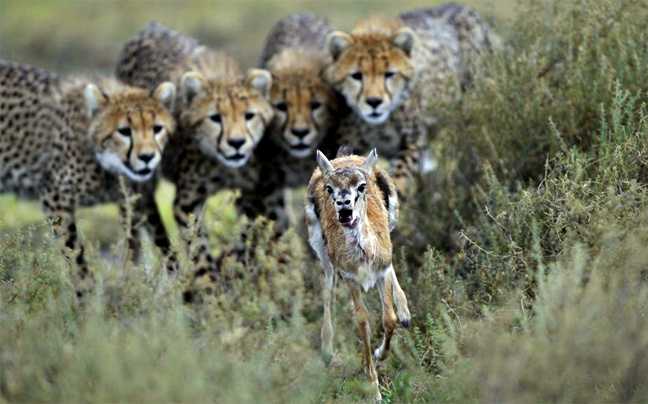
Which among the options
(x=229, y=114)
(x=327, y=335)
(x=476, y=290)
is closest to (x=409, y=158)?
(x=229, y=114)

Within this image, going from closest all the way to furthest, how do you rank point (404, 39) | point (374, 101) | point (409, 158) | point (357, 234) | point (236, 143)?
1. point (357, 234)
2. point (236, 143)
3. point (374, 101)
4. point (404, 39)
5. point (409, 158)

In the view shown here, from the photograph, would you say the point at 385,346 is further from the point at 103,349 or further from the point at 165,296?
the point at 103,349

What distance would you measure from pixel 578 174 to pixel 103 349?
221cm

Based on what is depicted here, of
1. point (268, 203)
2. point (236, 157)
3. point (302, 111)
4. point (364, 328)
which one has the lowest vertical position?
point (364, 328)

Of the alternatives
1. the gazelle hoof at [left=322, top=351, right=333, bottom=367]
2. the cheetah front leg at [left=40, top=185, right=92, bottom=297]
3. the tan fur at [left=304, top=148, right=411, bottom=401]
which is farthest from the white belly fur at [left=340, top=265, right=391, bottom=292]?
the cheetah front leg at [left=40, top=185, right=92, bottom=297]

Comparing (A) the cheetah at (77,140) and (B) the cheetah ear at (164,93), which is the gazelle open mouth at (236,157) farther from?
(B) the cheetah ear at (164,93)

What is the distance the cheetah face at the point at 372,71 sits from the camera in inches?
247

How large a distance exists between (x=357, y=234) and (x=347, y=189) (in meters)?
0.21

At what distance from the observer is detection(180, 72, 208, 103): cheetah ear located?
A: 20.8 ft

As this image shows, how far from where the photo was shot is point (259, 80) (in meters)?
6.28

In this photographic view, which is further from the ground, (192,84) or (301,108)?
(192,84)

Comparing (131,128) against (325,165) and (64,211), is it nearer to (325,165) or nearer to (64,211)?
(64,211)

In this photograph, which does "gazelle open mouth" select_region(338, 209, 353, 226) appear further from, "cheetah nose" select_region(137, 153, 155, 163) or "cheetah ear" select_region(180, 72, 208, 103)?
"cheetah ear" select_region(180, 72, 208, 103)

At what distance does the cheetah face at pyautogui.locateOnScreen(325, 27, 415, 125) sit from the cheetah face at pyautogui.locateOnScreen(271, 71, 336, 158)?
0.12 m
